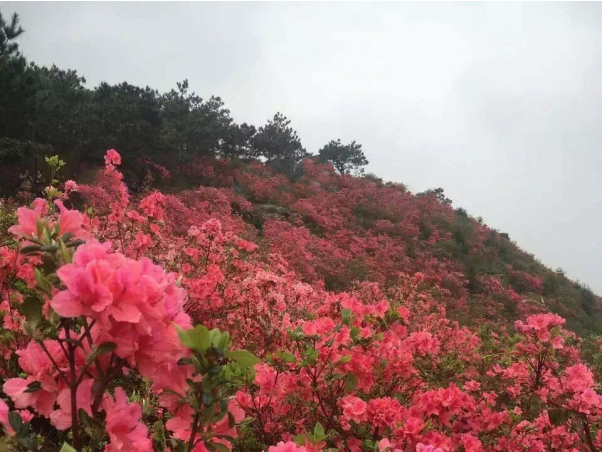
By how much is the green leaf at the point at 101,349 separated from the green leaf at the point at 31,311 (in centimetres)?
15

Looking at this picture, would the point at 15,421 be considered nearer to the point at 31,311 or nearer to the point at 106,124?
the point at 31,311

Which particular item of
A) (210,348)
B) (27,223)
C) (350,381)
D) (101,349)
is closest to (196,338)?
(210,348)

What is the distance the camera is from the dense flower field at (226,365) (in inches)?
30.4

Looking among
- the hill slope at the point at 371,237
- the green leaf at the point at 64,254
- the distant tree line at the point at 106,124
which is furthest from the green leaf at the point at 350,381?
the distant tree line at the point at 106,124

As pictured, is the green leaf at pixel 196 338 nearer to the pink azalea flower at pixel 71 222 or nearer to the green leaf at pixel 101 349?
the green leaf at pixel 101 349

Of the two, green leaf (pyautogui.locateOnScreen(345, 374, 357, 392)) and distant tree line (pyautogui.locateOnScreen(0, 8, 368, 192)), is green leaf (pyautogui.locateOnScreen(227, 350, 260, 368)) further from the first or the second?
distant tree line (pyautogui.locateOnScreen(0, 8, 368, 192))

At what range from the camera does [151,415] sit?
2.29m

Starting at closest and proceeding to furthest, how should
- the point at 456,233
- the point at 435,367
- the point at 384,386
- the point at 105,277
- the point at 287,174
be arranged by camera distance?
the point at 105,277 < the point at 384,386 < the point at 435,367 < the point at 456,233 < the point at 287,174

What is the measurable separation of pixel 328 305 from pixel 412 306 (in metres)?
3.23

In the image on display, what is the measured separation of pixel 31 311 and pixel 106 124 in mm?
12074

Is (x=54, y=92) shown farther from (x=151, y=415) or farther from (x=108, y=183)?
(x=151, y=415)

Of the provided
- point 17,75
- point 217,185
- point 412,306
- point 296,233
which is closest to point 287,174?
point 217,185

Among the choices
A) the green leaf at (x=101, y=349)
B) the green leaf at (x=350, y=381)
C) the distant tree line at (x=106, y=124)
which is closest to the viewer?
the green leaf at (x=101, y=349)

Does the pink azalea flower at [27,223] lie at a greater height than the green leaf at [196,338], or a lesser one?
greater
